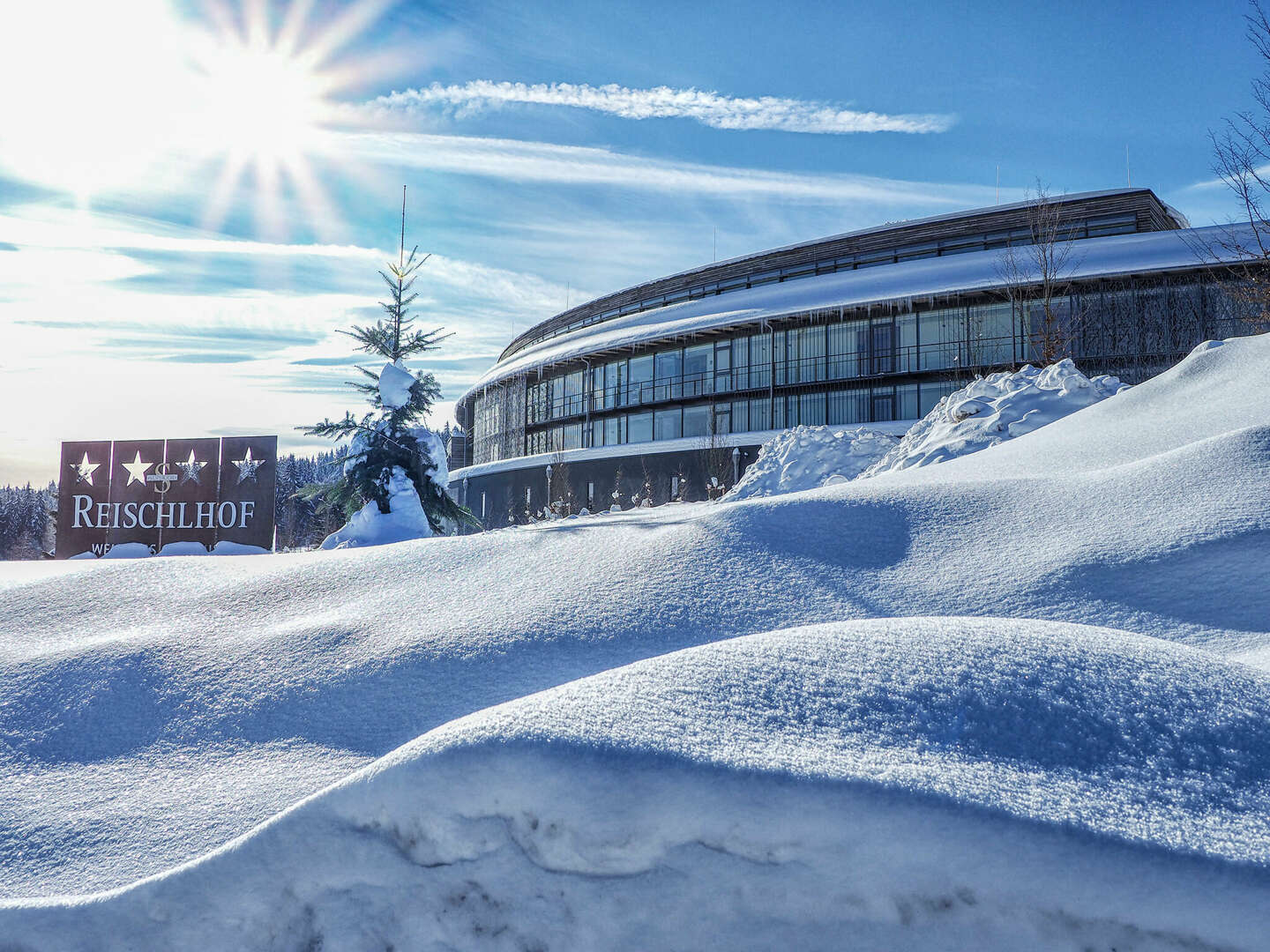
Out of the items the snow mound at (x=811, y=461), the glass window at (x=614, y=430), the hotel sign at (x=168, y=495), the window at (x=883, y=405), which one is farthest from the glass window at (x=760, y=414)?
the hotel sign at (x=168, y=495)

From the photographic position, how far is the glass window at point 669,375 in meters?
30.1

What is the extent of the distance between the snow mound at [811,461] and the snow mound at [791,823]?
11.2 metres

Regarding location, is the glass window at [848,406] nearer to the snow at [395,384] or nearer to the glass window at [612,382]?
the glass window at [612,382]

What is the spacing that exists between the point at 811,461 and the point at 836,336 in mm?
13306

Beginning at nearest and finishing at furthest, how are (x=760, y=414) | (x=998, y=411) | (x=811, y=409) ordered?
(x=998, y=411), (x=811, y=409), (x=760, y=414)

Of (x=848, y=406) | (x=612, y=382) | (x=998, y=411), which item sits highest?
(x=612, y=382)

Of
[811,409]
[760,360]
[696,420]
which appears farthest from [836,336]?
[696,420]

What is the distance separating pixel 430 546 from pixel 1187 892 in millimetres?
5033

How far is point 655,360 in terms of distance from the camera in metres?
31.1

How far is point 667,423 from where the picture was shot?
100 feet

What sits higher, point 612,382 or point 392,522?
point 612,382

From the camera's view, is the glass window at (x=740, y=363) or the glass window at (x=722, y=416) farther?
the glass window at (x=722, y=416)

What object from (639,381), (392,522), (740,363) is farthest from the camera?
(639,381)

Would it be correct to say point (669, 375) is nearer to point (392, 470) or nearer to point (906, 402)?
point (906, 402)
